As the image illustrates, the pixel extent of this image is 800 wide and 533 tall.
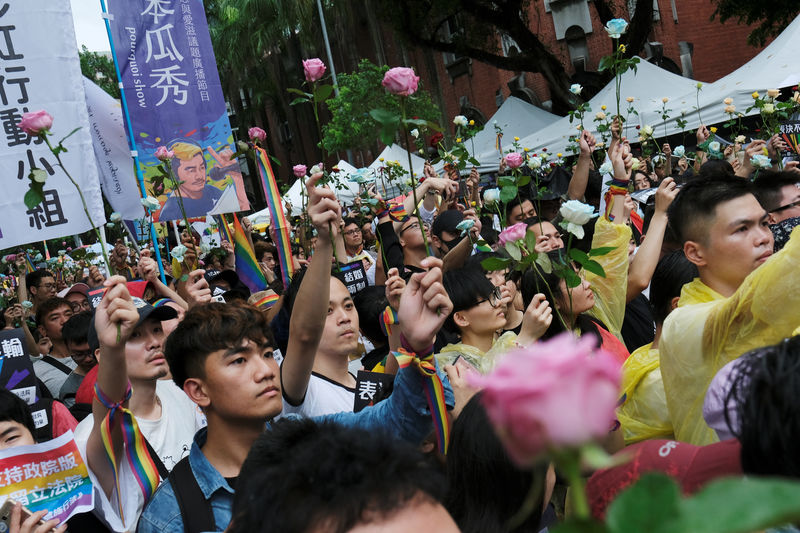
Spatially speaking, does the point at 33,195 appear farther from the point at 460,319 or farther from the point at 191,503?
the point at 460,319

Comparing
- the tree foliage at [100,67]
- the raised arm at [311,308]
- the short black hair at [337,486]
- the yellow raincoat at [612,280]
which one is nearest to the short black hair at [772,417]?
the short black hair at [337,486]

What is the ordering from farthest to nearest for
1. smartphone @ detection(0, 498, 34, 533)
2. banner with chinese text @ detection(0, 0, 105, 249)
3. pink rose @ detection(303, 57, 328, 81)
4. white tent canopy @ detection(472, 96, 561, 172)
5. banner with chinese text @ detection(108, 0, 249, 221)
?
white tent canopy @ detection(472, 96, 561, 172), banner with chinese text @ detection(108, 0, 249, 221), banner with chinese text @ detection(0, 0, 105, 249), pink rose @ detection(303, 57, 328, 81), smartphone @ detection(0, 498, 34, 533)

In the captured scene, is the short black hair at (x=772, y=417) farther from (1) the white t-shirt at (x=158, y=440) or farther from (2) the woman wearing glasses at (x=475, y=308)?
(2) the woman wearing glasses at (x=475, y=308)

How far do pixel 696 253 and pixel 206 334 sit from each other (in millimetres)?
1605

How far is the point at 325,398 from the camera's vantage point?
305 cm

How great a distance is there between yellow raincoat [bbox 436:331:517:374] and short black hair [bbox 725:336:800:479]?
5.68ft

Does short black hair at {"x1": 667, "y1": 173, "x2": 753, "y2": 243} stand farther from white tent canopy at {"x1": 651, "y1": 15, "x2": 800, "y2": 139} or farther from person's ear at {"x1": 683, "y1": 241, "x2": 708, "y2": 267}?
white tent canopy at {"x1": 651, "y1": 15, "x2": 800, "y2": 139}

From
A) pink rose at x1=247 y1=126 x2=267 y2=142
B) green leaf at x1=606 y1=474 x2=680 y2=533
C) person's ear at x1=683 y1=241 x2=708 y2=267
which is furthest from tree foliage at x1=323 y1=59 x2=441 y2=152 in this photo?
green leaf at x1=606 y1=474 x2=680 y2=533

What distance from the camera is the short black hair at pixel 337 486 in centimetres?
114

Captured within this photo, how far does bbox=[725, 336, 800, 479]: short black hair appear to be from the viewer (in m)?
1.09

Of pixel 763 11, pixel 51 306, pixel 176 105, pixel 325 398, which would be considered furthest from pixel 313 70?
pixel 763 11

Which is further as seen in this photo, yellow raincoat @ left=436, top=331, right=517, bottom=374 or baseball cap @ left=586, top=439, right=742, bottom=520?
yellow raincoat @ left=436, top=331, right=517, bottom=374

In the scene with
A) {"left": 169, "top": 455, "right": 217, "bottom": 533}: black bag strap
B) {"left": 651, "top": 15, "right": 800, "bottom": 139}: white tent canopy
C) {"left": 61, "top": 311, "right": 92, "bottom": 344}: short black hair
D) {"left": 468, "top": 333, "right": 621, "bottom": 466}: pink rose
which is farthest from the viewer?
{"left": 651, "top": 15, "right": 800, "bottom": 139}: white tent canopy

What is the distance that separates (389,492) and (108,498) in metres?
1.64
